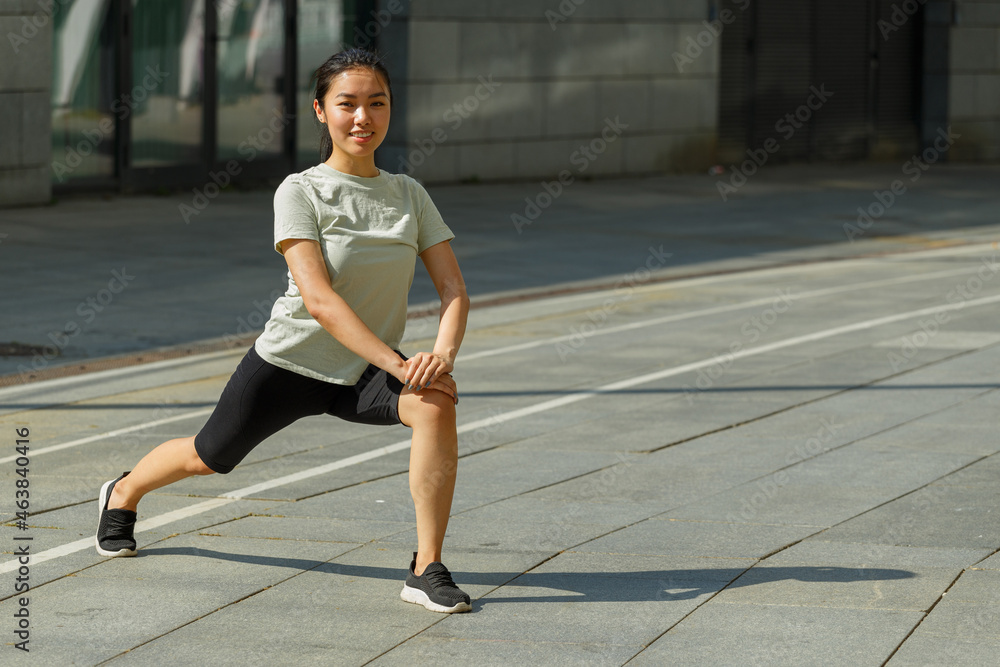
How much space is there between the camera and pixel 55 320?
1148cm

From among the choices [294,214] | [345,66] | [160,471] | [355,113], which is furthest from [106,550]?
[345,66]

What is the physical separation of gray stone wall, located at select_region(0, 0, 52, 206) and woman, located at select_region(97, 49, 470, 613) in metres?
14.0

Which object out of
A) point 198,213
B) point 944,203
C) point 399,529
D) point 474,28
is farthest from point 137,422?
point 944,203

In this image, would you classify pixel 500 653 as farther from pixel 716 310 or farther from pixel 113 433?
pixel 716 310

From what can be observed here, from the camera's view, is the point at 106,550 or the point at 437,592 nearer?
the point at 437,592

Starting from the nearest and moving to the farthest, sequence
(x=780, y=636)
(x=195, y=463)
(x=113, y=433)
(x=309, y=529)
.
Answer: (x=780, y=636), (x=195, y=463), (x=309, y=529), (x=113, y=433)

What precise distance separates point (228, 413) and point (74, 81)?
15291 millimetres

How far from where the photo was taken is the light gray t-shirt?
4.68 m

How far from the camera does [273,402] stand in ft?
16.0

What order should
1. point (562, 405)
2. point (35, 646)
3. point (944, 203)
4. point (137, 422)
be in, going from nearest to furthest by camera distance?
point (35, 646), point (137, 422), point (562, 405), point (944, 203)

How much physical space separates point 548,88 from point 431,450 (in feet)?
66.6

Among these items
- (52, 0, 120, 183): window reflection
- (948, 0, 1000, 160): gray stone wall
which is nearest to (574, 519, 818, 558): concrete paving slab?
(52, 0, 120, 183): window reflection

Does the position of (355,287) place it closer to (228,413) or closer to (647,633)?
(228,413)

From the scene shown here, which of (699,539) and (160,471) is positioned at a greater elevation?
(160,471)
